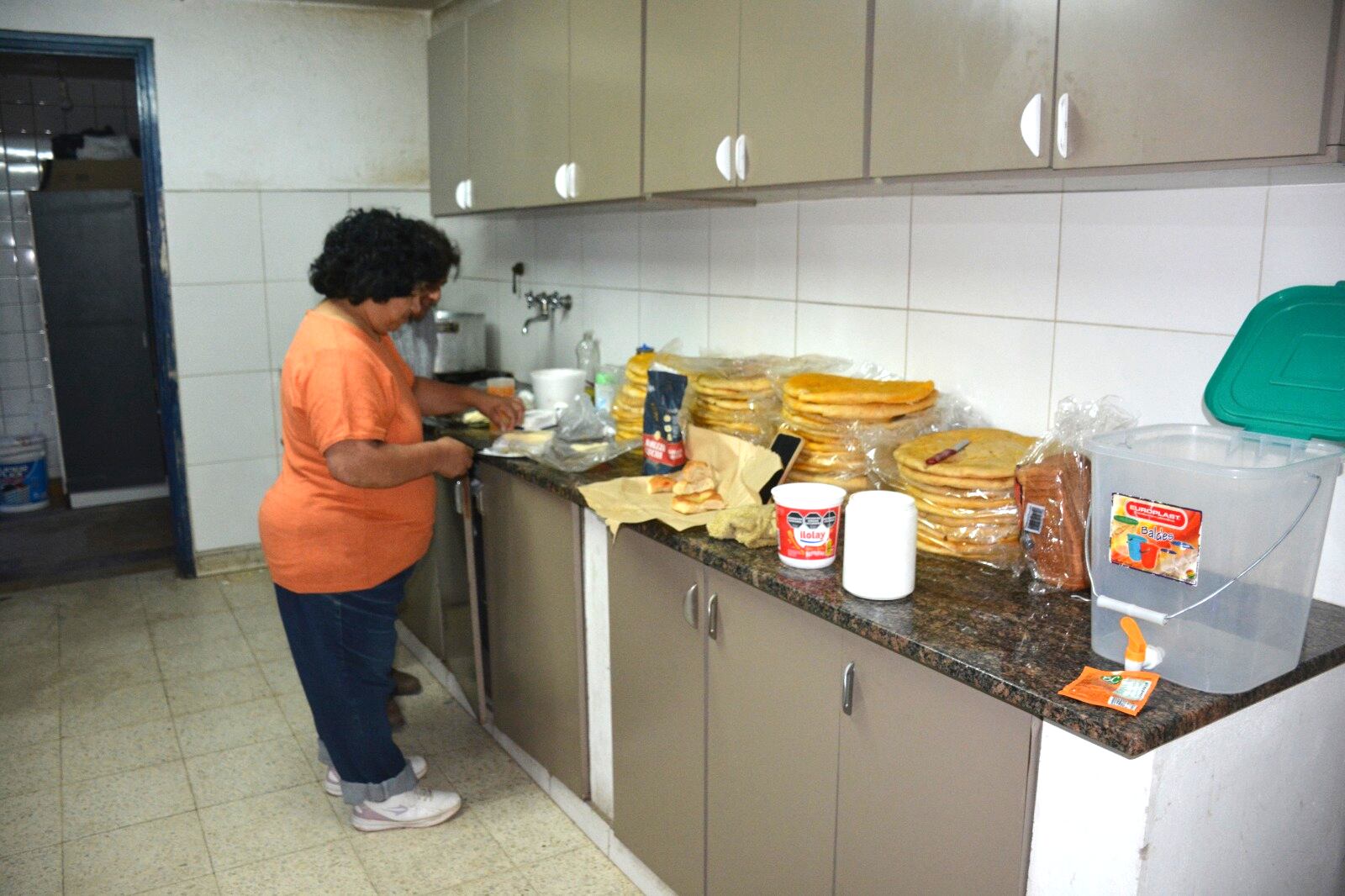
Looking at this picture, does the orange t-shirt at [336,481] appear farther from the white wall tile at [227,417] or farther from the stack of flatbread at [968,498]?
the white wall tile at [227,417]

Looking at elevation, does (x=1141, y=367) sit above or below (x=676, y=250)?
below

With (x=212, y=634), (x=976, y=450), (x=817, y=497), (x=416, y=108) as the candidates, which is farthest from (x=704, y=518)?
(x=416, y=108)

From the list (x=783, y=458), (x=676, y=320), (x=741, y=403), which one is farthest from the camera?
(x=676, y=320)

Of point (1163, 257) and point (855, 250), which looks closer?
point (1163, 257)

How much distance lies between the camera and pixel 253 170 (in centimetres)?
394

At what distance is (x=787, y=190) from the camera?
2.01m

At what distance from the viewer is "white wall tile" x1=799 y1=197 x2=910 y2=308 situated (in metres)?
2.10

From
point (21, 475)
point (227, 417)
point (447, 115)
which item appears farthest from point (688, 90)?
point (21, 475)

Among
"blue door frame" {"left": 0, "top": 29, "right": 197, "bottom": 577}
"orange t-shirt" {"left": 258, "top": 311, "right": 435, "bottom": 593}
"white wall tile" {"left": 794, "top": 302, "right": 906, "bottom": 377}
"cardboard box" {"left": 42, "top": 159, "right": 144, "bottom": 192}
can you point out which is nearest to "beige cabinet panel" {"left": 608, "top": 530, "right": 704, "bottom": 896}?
"orange t-shirt" {"left": 258, "top": 311, "right": 435, "bottom": 593}

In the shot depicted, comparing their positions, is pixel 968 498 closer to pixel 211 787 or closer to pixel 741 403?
pixel 741 403

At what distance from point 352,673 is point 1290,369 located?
1.97 meters

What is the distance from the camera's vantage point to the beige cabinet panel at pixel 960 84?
1383 mm

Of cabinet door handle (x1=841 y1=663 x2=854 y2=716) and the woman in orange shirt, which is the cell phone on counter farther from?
the woman in orange shirt

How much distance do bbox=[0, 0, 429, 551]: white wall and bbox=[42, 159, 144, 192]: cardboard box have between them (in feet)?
5.51
